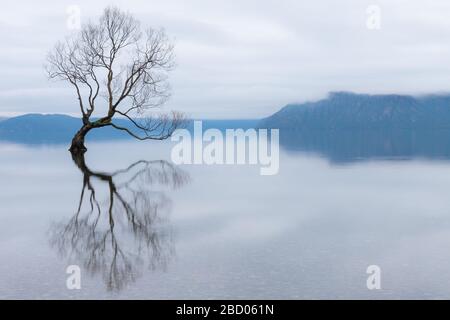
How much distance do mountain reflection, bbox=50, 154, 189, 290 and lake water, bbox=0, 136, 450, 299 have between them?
34 mm

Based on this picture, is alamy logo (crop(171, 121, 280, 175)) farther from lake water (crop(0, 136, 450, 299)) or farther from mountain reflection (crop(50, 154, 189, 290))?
mountain reflection (crop(50, 154, 189, 290))

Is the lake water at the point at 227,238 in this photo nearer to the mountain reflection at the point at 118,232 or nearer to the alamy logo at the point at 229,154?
the mountain reflection at the point at 118,232

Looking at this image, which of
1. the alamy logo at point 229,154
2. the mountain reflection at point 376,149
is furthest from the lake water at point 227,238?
the mountain reflection at point 376,149

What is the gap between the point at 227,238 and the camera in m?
13.2

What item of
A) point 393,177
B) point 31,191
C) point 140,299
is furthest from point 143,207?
point 393,177

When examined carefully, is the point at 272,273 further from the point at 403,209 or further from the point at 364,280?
the point at 403,209

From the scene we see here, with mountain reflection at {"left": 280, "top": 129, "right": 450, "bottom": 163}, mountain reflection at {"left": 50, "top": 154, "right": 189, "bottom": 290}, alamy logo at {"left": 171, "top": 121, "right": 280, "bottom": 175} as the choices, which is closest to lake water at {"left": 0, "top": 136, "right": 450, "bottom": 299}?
mountain reflection at {"left": 50, "top": 154, "right": 189, "bottom": 290}

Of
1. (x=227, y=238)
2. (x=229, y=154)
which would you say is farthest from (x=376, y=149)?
(x=227, y=238)

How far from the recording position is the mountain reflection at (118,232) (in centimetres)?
1091

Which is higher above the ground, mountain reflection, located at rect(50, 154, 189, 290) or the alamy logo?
the alamy logo

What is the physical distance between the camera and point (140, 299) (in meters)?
8.81

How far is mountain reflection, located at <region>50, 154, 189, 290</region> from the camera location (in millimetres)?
10914

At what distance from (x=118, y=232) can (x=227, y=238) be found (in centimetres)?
275

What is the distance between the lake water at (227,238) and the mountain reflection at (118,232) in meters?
0.03
